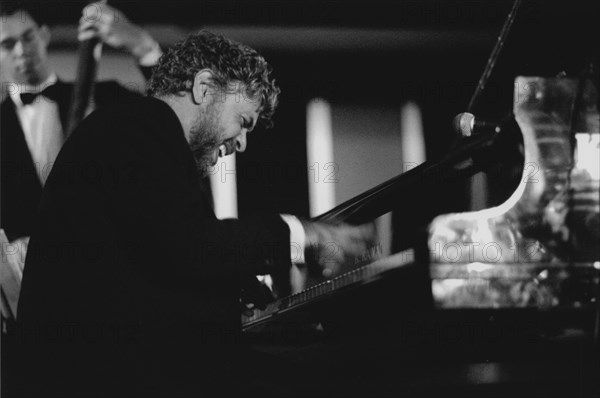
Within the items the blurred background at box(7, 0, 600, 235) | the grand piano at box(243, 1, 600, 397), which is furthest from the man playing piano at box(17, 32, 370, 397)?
the blurred background at box(7, 0, 600, 235)

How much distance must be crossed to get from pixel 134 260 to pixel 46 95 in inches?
102

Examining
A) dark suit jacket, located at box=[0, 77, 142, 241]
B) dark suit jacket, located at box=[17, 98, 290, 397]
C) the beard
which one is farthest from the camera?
dark suit jacket, located at box=[0, 77, 142, 241]

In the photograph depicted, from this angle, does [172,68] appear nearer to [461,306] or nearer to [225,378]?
[225,378]

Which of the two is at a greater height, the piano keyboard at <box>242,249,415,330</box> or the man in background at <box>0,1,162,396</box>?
the man in background at <box>0,1,162,396</box>

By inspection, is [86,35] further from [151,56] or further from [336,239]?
[336,239]

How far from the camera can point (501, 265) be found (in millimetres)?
1339

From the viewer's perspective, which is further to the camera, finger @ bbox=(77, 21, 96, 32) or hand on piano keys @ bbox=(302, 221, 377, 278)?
finger @ bbox=(77, 21, 96, 32)

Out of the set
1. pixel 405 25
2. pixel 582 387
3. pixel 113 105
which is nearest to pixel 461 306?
pixel 582 387

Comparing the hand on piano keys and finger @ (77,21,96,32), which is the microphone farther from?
finger @ (77,21,96,32)

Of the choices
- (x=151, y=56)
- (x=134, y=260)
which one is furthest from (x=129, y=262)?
(x=151, y=56)

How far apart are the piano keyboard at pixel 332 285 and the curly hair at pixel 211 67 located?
0.47 metres

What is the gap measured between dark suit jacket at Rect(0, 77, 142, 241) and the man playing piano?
2307 millimetres

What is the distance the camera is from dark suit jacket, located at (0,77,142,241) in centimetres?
351

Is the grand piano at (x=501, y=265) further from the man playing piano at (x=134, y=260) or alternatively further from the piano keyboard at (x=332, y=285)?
the man playing piano at (x=134, y=260)
